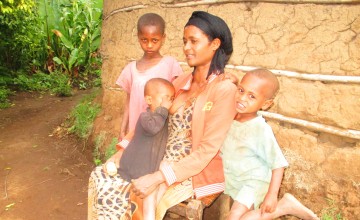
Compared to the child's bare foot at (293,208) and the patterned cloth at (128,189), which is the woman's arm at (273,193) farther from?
the patterned cloth at (128,189)

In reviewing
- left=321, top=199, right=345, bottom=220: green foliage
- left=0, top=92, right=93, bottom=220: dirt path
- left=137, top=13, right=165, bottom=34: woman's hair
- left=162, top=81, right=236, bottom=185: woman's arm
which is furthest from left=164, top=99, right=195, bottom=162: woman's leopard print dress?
left=0, top=92, right=93, bottom=220: dirt path

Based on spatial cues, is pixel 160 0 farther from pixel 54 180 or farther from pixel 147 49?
pixel 54 180

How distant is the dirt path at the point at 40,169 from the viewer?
151 inches

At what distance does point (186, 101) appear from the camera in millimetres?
2264

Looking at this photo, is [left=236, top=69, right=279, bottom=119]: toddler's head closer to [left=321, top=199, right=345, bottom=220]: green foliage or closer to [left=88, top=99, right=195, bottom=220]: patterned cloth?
[left=88, top=99, right=195, bottom=220]: patterned cloth

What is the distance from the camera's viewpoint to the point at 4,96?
767 cm

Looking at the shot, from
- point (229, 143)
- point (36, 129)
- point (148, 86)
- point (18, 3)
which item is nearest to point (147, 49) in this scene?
point (148, 86)

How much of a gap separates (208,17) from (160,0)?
81.9 inches

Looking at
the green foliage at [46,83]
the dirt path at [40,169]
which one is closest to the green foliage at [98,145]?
the dirt path at [40,169]

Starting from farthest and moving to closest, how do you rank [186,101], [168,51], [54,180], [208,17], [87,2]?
[87,2]
[54,180]
[168,51]
[186,101]
[208,17]

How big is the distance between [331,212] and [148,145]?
61.6 inches

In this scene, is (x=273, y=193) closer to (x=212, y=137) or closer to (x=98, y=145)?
(x=212, y=137)

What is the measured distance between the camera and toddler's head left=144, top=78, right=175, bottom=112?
2256mm

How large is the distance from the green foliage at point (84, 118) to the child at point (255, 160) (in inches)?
140
